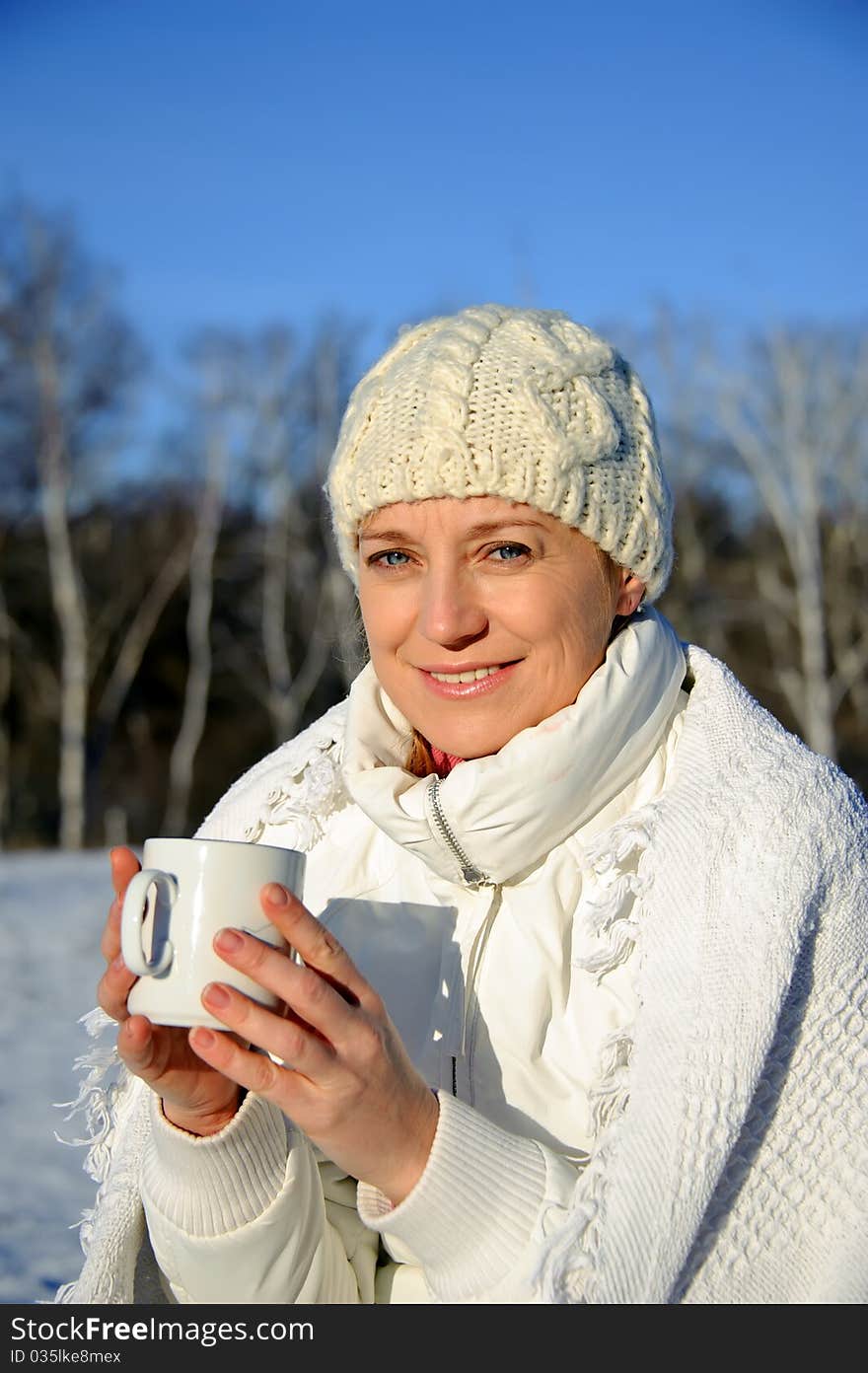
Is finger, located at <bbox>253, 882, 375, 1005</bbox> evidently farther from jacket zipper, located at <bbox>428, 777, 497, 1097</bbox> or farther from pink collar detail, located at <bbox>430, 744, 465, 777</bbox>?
pink collar detail, located at <bbox>430, 744, 465, 777</bbox>

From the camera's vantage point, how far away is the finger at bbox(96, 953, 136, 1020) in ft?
4.85

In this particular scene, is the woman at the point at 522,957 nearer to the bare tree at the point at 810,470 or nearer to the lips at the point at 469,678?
the lips at the point at 469,678

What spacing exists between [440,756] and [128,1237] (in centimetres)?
86

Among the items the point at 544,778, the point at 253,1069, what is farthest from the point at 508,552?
the point at 253,1069

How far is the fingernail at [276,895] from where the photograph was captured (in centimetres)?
136

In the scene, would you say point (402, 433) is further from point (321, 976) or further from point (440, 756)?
point (321, 976)

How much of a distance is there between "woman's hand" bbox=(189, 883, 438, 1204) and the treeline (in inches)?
588

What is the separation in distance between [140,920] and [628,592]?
0.91 m

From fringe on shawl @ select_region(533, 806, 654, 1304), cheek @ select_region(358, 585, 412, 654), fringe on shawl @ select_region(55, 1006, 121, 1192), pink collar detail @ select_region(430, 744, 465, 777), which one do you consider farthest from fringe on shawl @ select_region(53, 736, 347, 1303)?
fringe on shawl @ select_region(533, 806, 654, 1304)

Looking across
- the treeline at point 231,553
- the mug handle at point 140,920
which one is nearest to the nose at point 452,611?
the mug handle at point 140,920

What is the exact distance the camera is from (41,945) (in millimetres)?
6180

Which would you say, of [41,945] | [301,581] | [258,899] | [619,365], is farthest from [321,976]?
[301,581]

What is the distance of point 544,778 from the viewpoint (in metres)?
1.71

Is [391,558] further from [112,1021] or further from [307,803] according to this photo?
[112,1021]
